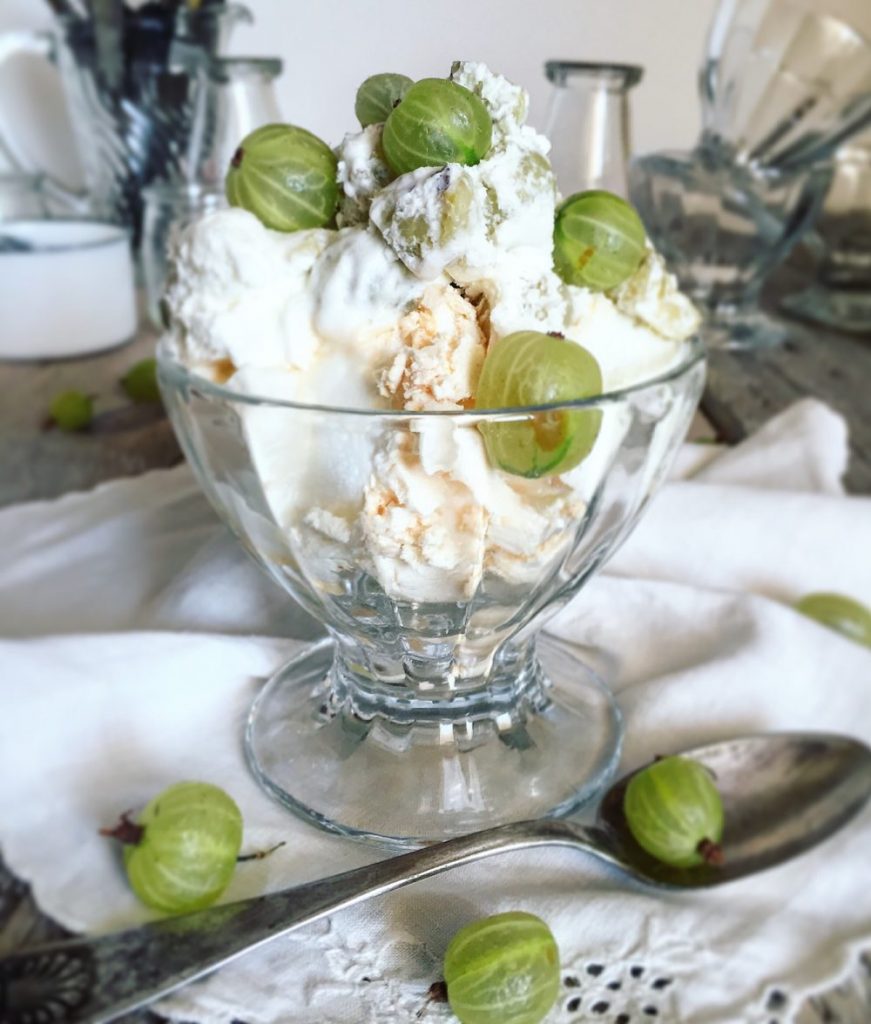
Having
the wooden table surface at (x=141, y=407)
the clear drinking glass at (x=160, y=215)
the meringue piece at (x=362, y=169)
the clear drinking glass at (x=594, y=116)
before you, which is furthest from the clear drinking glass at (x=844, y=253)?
the meringue piece at (x=362, y=169)

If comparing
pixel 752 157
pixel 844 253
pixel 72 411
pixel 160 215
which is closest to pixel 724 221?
pixel 752 157

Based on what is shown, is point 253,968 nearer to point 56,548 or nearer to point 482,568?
point 482,568

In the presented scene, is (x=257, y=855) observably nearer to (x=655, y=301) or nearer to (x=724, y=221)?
(x=655, y=301)

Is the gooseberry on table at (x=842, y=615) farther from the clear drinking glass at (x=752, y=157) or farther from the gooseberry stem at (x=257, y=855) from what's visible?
the clear drinking glass at (x=752, y=157)

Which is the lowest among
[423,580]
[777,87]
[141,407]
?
[141,407]

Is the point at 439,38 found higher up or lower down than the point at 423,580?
higher up

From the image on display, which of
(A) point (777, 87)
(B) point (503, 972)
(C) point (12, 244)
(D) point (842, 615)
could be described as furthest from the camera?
(A) point (777, 87)
